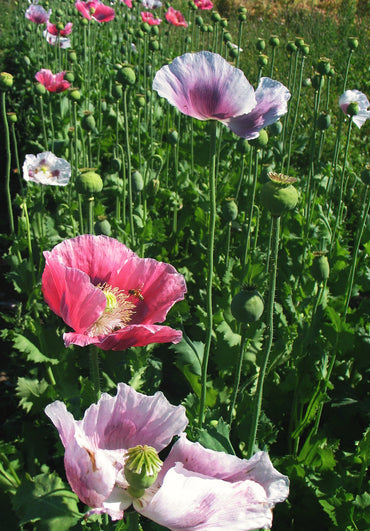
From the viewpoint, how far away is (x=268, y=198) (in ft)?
3.63

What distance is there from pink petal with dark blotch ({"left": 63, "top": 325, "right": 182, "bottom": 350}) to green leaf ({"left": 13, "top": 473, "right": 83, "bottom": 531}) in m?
0.45

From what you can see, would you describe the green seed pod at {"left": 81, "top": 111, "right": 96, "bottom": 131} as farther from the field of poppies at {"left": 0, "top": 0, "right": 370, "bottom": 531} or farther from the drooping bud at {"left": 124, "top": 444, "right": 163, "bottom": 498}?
the drooping bud at {"left": 124, "top": 444, "right": 163, "bottom": 498}

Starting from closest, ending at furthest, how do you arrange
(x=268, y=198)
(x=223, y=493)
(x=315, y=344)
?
1. (x=223, y=493)
2. (x=268, y=198)
3. (x=315, y=344)

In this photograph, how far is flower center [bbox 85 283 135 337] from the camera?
115cm

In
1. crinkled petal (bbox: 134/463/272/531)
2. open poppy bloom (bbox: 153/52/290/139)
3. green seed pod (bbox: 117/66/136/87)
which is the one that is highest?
open poppy bloom (bbox: 153/52/290/139)

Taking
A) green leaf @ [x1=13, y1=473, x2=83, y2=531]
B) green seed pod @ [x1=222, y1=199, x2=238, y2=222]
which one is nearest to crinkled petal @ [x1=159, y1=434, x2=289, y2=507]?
green leaf @ [x1=13, y1=473, x2=83, y2=531]

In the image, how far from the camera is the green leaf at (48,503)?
1173 millimetres

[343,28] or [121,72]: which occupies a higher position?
[121,72]

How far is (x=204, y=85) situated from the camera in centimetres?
120

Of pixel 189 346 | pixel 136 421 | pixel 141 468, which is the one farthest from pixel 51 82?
pixel 141 468

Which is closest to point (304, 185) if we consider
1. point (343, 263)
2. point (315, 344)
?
point (343, 263)

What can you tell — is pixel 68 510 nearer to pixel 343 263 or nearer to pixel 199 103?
pixel 199 103

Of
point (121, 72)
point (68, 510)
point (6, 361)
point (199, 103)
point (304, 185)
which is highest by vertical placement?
point (199, 103)

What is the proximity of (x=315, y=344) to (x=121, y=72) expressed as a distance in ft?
4.37
